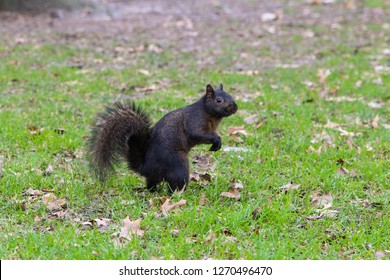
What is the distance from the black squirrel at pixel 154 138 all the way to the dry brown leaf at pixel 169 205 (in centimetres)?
16

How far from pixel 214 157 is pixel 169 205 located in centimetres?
124

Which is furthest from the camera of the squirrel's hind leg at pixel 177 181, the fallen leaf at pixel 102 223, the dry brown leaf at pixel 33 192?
the dry brown leaf at pixel 33 192

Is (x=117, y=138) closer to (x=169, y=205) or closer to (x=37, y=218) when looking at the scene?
(x=169, y=205)

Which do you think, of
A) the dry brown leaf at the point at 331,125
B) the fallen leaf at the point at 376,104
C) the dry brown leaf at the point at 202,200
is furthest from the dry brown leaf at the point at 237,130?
the fallen leaf at the point at 376,104

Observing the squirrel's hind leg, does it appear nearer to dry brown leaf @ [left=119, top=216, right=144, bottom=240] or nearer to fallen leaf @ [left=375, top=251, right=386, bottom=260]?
dry brown leaf @ [left=119, top=216, right=144, bottom=240]

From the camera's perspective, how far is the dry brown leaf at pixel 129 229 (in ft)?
10.9

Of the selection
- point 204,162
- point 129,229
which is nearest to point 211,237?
point 129,229

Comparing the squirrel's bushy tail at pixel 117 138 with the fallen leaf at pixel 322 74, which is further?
the fallen leaf at pixel 322 74

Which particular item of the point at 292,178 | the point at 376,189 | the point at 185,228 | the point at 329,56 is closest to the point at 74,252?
the point at 185,228

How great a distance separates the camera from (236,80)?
7.50 meters

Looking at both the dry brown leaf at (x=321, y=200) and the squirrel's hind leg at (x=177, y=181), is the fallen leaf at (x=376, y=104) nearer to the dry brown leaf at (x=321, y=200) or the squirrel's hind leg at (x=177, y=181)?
the dry brown leaf at (x=321, y=200)

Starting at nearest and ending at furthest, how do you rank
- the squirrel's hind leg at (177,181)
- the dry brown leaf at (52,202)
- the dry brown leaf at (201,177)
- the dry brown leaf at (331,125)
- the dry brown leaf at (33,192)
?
the dry brown leaf at (52,202)
the squirrel's hind leg at (177,181)
the dry brown leaf at (33,192)
the dry brown leaf at (201,177)
the dry brown leaf at (331,125)

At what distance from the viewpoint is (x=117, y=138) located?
→ 3832mm

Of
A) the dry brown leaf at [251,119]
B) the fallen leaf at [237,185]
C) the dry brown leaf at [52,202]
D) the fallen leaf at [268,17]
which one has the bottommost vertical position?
the fallen leaf at [268,17]
